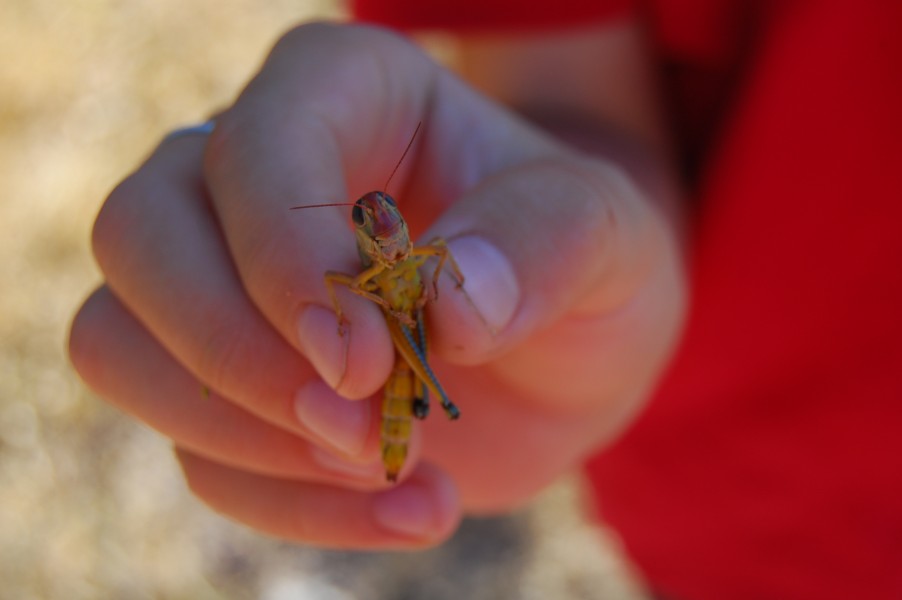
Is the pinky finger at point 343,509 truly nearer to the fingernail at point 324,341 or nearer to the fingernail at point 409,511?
the fingernail at point 409,511

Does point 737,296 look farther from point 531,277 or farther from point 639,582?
point 639,582

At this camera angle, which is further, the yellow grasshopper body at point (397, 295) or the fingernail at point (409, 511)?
the fingernail at point (409, 511)

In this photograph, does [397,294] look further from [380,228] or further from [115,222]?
[115,222]

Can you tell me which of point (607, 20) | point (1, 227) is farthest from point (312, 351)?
point (1, 227)

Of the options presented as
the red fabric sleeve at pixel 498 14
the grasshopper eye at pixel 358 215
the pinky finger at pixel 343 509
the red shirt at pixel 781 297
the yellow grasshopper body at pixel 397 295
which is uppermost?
the red fabric sleeve at pixel 498 14

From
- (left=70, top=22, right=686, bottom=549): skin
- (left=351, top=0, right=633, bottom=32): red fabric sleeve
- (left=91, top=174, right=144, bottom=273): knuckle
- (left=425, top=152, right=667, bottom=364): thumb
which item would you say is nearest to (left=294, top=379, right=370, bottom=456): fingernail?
(left=70, top=22, right=686, bottom=549): skin

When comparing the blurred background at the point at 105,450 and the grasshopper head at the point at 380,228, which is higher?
the blurred background at the point at 105,450

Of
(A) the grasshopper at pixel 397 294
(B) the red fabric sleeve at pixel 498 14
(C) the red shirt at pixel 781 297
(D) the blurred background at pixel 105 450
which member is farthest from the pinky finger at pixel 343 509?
(D) the blurred background at pixel 105 450
